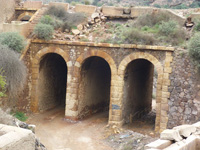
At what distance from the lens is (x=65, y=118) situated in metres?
15.8

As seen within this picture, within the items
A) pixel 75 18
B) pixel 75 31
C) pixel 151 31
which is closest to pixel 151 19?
pixel 151 31

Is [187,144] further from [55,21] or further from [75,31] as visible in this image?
[55,21]

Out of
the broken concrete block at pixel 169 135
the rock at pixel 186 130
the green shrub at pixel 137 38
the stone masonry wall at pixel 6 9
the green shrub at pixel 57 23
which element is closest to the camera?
the broken concrete block at pixel 169 135

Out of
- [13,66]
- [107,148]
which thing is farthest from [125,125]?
[13,66]

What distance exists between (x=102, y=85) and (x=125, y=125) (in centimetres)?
359

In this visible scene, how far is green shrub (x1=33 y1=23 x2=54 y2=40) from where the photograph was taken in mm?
15688

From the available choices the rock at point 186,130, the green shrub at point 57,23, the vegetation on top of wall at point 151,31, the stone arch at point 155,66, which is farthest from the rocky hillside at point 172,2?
the rock at point 186,130

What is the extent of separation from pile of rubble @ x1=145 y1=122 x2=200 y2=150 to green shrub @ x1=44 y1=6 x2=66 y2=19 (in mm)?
13401

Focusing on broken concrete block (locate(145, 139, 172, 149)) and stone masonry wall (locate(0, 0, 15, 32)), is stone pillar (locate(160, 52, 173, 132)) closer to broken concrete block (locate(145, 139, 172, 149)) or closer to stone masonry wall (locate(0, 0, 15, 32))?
broken concrete block (locate(145, 139, 172, 149))

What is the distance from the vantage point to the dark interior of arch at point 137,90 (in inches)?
610

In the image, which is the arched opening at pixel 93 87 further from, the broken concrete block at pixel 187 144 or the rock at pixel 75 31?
the broken concrete block at pixel 187 144

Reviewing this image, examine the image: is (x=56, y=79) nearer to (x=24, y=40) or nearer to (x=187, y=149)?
(x=24, y=40)

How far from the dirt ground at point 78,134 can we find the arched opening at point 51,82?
93cm

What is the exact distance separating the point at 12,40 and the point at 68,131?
4926mm
